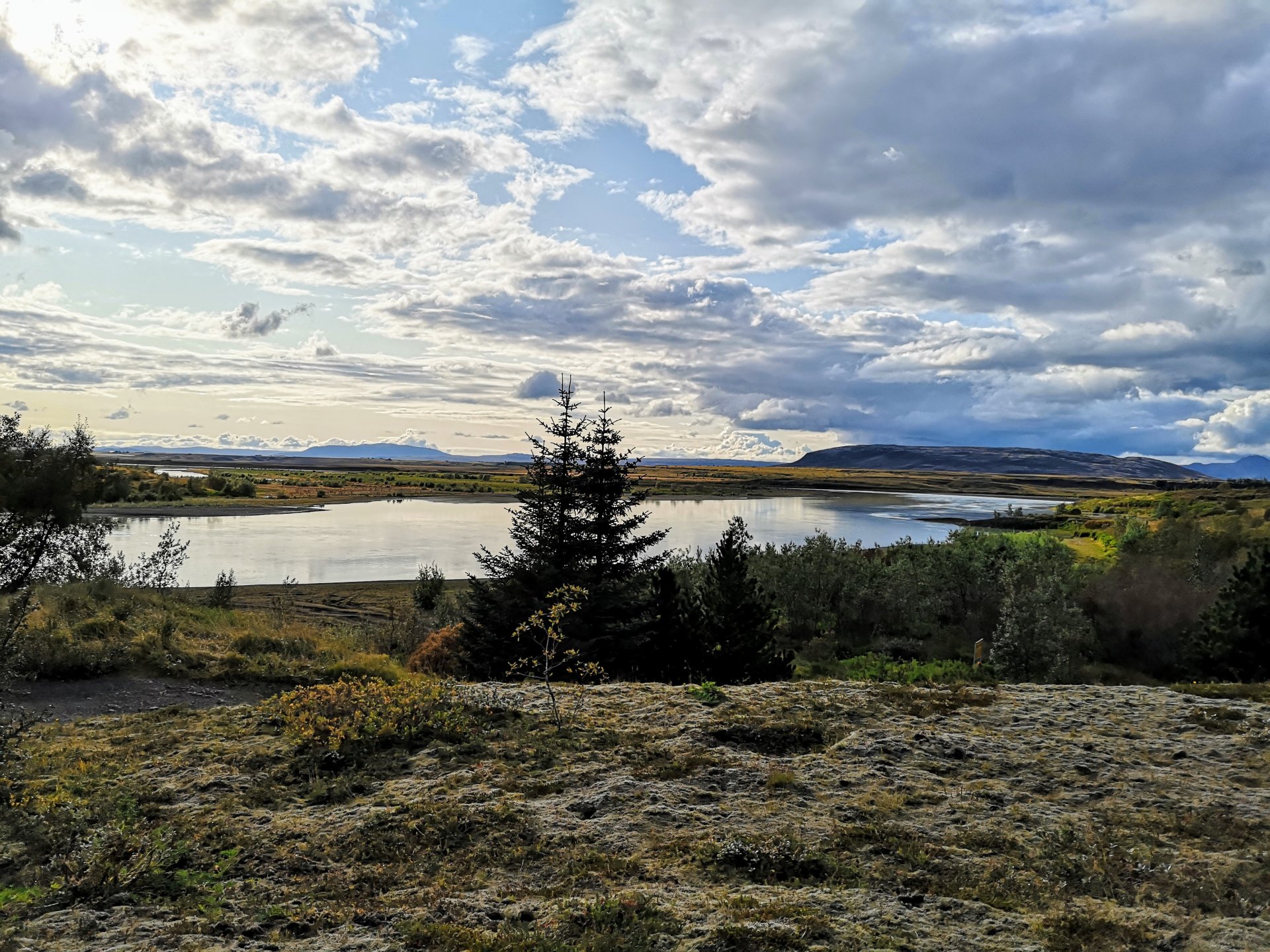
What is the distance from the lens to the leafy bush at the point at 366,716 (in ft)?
25.3

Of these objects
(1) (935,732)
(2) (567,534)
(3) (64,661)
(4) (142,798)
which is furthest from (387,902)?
(2) (567,534)

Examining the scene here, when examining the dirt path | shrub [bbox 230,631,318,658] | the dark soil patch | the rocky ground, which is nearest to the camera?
the rocky ground

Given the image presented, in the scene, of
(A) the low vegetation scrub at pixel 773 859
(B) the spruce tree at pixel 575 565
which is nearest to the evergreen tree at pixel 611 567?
(B) the spruce tree at pixel 575 565

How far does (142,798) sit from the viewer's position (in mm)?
6473

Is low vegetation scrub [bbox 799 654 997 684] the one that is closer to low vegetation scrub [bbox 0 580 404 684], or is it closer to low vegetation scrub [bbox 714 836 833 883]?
low vegetation scrub [bbox 0 580 404 684]

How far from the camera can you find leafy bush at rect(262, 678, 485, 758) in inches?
303

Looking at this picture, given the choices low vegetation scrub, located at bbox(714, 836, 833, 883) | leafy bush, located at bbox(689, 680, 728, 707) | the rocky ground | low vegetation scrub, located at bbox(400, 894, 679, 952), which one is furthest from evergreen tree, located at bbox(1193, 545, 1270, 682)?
low vegetation scrub, located at bbox(400, 894, 679, 952)

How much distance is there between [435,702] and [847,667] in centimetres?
1713

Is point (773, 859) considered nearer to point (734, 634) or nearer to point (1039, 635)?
point (734, 634)

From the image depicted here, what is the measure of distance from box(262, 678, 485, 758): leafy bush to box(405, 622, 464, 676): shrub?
23.2ft

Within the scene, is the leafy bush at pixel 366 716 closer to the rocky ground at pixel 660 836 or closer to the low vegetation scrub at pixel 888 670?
the rocky ground at pixel 660 836

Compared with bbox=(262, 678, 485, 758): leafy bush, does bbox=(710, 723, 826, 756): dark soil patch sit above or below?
below

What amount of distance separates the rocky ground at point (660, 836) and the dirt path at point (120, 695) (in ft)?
5.01

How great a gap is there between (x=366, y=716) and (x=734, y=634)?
906 cm
